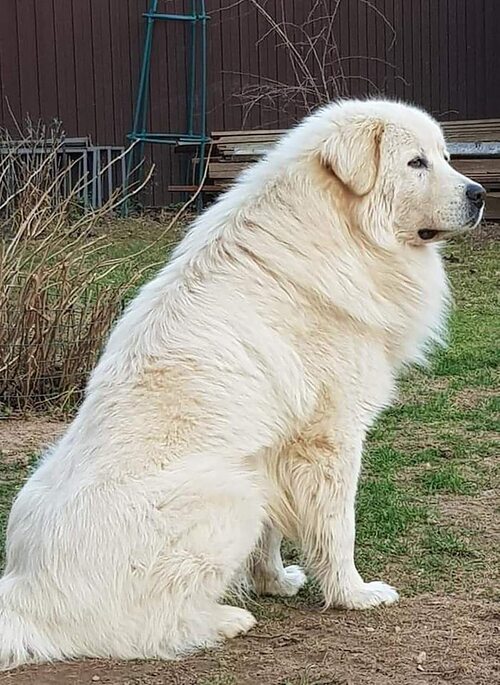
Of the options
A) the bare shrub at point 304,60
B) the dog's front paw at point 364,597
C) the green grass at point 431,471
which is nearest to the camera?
the dog's front paw at point 364,597

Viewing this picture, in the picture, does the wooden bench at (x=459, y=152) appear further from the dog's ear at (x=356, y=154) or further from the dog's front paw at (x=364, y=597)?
the dog's front paw at (x=364, y=597)

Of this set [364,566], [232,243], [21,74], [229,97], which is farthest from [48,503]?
[229,97]

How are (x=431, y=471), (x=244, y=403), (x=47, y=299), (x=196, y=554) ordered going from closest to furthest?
(x=196, y=554)
(x=244, y=403)
(x=431, y=471)
(x=47, y=299)

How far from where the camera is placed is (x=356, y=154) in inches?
153

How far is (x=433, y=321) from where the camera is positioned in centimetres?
425

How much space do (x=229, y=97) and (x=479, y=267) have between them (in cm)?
777

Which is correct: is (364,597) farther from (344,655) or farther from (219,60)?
(219,60)

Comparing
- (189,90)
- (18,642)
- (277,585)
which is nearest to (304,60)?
(189,90)

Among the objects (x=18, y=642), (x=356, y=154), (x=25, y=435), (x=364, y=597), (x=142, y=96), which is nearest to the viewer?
(x=18, y=642)

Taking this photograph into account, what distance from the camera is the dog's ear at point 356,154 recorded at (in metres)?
3.88

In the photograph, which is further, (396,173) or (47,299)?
(47,299)

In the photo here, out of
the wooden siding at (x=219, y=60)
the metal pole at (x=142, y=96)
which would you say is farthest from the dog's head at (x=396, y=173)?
the wooden siding at (x=219, y=60)

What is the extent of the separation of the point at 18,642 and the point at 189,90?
15.2 metres

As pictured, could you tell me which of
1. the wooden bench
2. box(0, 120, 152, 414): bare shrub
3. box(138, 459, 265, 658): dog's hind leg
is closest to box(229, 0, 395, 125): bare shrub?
the wooden bench
